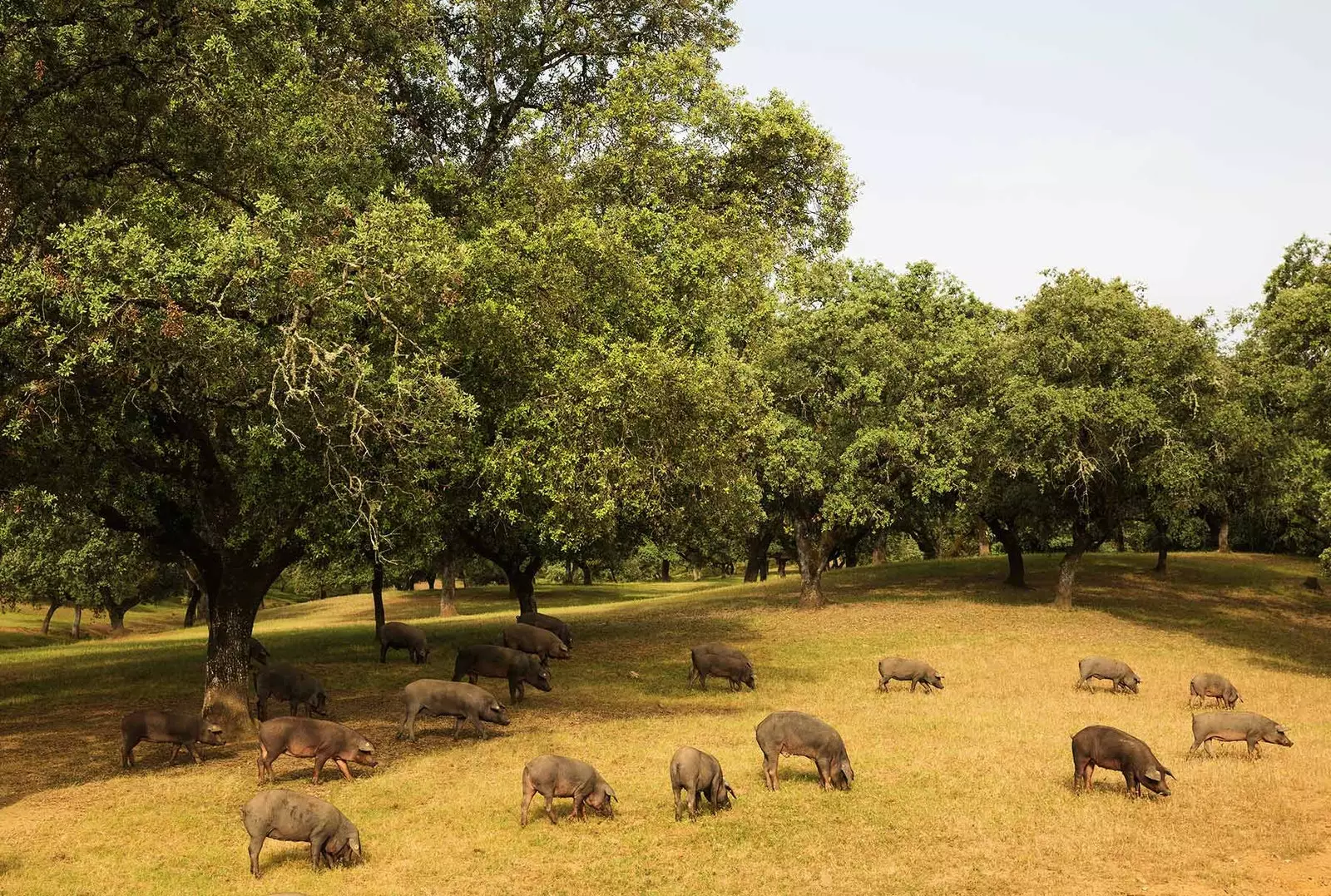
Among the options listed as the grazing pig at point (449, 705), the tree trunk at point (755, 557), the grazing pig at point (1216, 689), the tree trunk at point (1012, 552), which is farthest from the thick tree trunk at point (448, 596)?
the grazing pig at point (1216, 689)

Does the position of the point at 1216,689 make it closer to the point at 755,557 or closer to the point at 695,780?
the point at 695,780

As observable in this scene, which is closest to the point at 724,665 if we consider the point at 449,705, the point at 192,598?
the point at 449,705

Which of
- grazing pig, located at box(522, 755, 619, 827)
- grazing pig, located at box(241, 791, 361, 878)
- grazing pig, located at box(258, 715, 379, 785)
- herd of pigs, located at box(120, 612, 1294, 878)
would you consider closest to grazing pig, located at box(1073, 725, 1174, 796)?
herd of pigs, located at box(120, 612, 1294, 878)

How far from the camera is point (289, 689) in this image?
25.4 meters

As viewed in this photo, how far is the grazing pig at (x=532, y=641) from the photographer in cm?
3266

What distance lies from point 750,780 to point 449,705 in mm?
7475

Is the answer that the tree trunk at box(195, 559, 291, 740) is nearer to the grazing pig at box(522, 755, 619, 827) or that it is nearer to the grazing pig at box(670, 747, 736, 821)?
the grazing pig at box(522, 755, 619, 827)

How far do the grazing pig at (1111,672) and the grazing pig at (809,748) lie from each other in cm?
1341

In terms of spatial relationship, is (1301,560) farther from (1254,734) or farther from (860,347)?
(1254,734)

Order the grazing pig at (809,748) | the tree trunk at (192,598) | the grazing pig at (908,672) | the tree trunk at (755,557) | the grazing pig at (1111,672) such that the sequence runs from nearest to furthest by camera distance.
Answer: the grazing pig at (809,748)
the grazing pig at (908,672)
the grazing pig at (1111,672)
the tree trunk at (192,598)
the tree trunk at (755,557)

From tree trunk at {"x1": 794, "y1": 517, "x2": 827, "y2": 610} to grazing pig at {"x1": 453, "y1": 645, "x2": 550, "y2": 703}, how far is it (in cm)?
2021

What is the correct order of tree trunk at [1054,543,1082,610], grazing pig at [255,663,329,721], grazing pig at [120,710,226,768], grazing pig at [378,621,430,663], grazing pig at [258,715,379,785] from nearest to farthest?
1. grazing pig at [258,715,379,785]
2. grazing pig at [120,710,226,768]
3. grazing pig at [255,663,329,721]
4. grazing pig at [378,621,430,663]
5. tree trunk at [1054,543,1082,610]

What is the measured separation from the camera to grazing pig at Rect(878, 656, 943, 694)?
97.3 ft

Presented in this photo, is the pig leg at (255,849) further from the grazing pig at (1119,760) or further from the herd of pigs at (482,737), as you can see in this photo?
the grazing pig at (1119,760)
